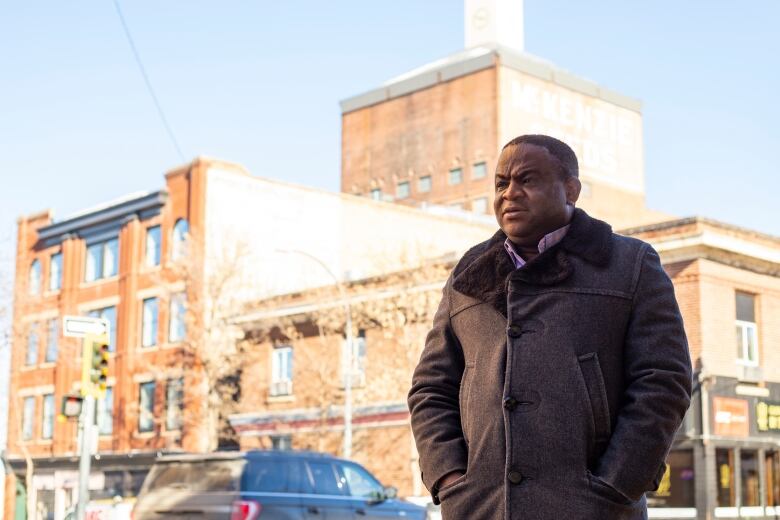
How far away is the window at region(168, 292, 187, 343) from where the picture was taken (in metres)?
41.9

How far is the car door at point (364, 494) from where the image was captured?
54.5 ft

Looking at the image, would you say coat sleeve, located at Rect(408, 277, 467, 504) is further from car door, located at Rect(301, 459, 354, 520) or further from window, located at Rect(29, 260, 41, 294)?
window, located at Rect(29, 260, 41, 294)

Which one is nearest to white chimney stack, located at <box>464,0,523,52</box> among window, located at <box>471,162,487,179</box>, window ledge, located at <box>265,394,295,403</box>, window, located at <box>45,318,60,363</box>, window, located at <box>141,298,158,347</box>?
window, located at <box>471,162,487,179</box>

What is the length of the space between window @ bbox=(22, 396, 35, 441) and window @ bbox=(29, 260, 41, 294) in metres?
4.54

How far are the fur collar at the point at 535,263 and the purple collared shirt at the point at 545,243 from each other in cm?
2

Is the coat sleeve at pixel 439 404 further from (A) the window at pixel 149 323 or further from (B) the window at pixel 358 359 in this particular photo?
(A) the window at pixel 149 323

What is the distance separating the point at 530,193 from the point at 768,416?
2934 centimetres

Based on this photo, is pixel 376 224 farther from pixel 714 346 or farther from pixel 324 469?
pixel 324 469

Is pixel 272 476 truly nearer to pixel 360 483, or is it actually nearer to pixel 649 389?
pixel 360 483

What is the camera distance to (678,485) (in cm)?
2938

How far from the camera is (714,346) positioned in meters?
29.3

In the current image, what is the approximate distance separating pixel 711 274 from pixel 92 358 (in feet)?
52.5

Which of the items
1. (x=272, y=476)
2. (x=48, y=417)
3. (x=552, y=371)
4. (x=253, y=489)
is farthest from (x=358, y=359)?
(x=552, y=371)

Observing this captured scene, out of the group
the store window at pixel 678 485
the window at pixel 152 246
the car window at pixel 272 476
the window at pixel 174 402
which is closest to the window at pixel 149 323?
the window at pixel 152 246
